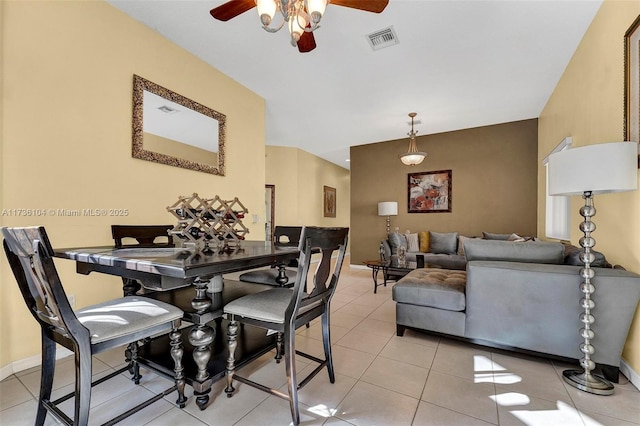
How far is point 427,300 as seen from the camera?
234 cm

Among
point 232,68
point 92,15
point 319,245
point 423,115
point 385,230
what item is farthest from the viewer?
point 385,230

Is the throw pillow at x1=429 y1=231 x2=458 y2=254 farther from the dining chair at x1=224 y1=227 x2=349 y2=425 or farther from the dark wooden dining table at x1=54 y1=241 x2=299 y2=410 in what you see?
the dark wooden dining table at x1=54 y1=241 x2=299 y2=410

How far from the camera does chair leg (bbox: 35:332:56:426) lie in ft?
4.21

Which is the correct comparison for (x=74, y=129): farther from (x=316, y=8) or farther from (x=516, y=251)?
(x=516, y=251)

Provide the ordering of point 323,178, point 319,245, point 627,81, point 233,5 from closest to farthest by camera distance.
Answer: point 319,245
point 233,5
point 627,81
point 323,178

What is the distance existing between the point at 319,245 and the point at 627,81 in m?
2.37

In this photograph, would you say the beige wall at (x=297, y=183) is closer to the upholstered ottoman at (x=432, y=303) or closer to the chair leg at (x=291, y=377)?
the upholstered ottoman at (x=432, y=303)

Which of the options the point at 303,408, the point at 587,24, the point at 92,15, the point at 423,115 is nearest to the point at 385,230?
the point at 423,115

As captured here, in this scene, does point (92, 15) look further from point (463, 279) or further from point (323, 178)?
point (323, 178)

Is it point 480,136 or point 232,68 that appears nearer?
point 232,68

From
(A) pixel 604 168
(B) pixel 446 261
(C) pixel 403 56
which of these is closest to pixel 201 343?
(A) pixel 604 168

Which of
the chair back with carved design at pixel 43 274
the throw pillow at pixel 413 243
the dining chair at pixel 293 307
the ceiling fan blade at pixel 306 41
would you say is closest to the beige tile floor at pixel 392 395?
the dining chair at pixel 293 307

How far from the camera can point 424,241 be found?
5254 mm

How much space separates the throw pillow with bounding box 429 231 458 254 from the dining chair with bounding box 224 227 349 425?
3989 mm
